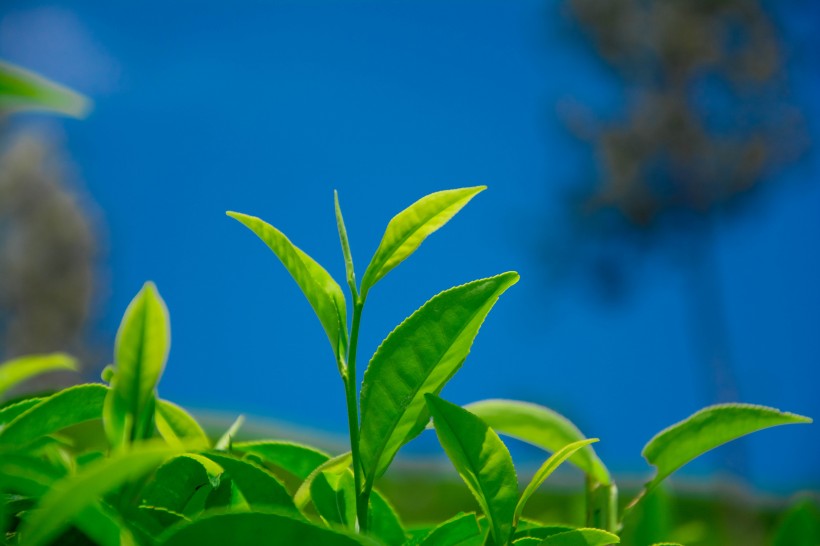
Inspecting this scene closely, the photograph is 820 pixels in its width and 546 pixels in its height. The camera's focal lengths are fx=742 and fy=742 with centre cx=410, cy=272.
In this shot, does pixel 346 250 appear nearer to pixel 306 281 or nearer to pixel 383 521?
pixel 306 281

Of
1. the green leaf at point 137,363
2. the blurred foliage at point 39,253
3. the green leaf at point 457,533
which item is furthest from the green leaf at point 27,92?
the blurred foliage at point 39,253

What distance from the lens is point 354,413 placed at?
0.41 metres

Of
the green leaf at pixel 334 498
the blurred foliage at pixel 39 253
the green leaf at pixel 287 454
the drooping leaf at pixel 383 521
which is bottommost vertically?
the drooping leaf at pixel 383 521

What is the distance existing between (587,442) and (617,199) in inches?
482

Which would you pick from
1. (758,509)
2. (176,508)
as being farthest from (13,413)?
(758,509)

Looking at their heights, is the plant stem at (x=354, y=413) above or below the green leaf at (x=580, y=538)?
above

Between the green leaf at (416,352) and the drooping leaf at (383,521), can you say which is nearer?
the green leaf at (416,352)

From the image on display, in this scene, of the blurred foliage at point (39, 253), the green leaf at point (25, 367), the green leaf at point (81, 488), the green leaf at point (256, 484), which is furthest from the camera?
the blurred foliage at point (39, 253)

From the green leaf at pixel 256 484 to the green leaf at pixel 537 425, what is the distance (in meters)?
0.16

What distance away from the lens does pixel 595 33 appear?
12.0 metres

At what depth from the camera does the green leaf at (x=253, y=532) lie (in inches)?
12.1

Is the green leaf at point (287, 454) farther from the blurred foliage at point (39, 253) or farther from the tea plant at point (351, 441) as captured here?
the blurred foliage at point (39, 253)

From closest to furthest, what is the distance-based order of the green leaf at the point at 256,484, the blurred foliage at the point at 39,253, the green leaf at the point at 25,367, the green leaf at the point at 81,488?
1. the green leaf at the point at 81,488
2. the green leaf at the point at 256,484
3. the green leaf at the point at 25,367
4. the blurred foliage at the point at 39,253

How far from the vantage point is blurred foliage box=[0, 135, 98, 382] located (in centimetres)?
1391
